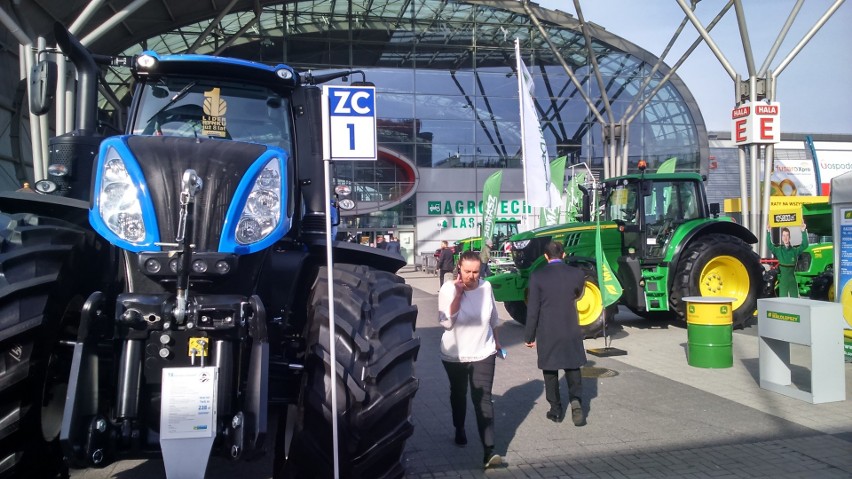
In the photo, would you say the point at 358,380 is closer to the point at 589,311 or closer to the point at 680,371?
the point at 680,371

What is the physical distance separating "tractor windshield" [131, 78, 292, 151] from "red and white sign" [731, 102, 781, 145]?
12.5 m

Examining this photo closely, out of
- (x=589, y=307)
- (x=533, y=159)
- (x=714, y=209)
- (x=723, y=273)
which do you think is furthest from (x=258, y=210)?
(x=714, y=209)

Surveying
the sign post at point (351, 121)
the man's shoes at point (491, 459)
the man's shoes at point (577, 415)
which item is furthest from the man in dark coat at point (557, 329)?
the sign post at point (351, 121)

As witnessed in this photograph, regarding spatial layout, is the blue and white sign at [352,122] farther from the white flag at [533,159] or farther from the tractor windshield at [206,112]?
the white flag at [533,159]

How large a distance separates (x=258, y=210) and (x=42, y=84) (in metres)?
2.25

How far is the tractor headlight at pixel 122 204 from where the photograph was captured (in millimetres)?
3381

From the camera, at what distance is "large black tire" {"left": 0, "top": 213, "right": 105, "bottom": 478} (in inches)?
131

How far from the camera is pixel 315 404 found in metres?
3.57

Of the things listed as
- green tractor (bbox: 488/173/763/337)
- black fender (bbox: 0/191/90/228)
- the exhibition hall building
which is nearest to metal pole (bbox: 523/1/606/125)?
the exhibition hall building

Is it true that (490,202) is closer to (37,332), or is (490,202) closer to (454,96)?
(454,96)

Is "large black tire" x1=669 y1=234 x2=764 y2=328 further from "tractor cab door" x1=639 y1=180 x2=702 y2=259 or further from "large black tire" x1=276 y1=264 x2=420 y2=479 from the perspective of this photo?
"large black tire" x1=276 y1=264 x2=420 y2=479

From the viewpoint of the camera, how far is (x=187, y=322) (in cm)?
315

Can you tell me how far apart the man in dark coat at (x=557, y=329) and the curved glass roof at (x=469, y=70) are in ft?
85.8

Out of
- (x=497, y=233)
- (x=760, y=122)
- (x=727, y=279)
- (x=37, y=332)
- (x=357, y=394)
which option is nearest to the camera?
(x=37, y=332)
